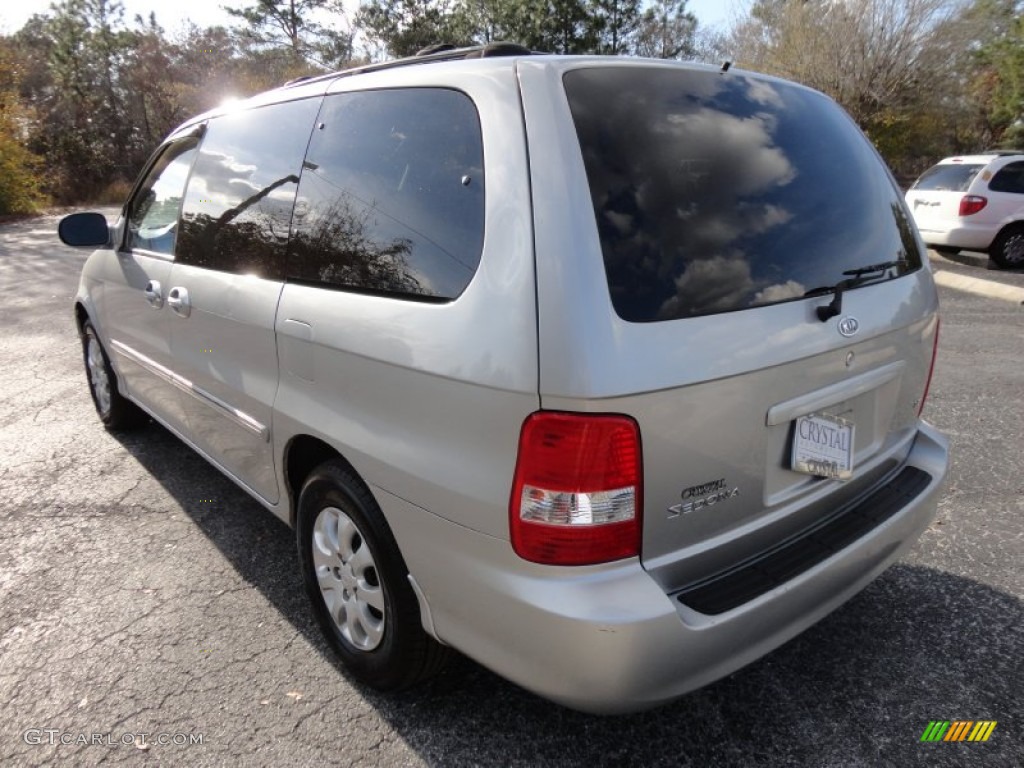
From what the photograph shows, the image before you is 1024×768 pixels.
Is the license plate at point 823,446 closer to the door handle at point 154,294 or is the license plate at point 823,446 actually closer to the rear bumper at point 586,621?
the rear bumper at point 586,621

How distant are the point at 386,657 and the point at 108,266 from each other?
2999 millimetres

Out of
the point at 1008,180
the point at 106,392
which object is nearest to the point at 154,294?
the point at 106,392

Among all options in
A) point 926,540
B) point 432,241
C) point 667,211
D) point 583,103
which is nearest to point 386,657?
point 432,241

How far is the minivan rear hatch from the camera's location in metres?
1.53

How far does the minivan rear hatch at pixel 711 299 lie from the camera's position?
1.53 metres

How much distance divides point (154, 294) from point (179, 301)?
0.38m

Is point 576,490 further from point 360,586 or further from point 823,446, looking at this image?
point 360,586

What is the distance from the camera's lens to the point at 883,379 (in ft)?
6.82

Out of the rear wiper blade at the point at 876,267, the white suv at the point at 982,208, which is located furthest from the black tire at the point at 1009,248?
the rear wiper blade at the point at 876,267

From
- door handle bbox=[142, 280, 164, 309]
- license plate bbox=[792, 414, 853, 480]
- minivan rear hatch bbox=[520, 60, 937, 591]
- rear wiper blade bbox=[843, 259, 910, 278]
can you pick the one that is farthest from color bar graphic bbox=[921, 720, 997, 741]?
door handle bbox=[142, 280, 164, 309]

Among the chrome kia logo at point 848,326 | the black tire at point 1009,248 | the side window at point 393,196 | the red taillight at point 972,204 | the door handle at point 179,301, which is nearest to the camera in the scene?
the side window at point 393,196

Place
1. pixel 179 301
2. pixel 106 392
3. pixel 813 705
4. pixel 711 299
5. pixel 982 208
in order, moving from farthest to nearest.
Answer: pixel 982 208 → pixel 106 392 → pixel 179 301 → pixel 813 705 → pixel 711 299
